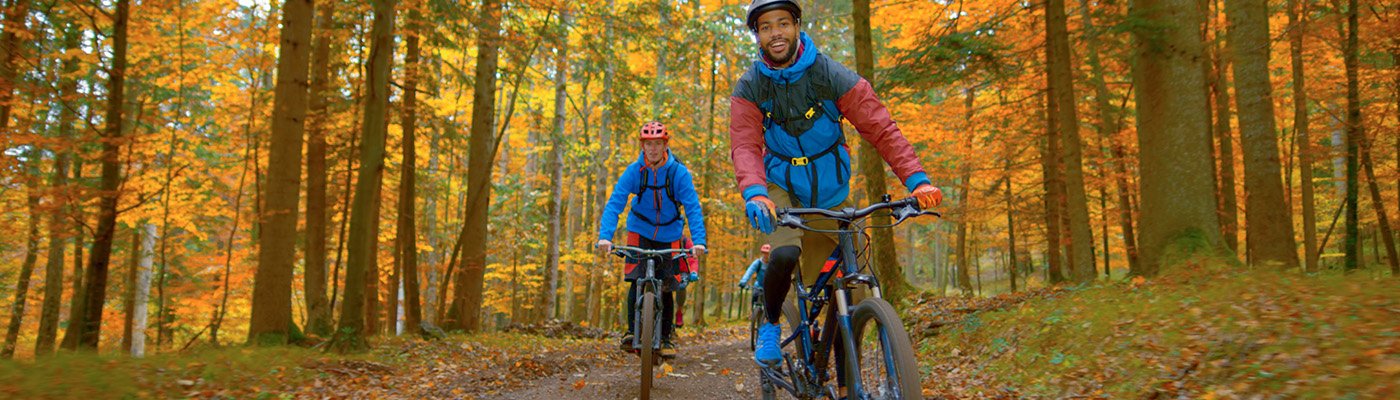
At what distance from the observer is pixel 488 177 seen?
39.7 ft

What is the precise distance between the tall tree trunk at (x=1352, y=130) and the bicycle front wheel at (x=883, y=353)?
1129cm

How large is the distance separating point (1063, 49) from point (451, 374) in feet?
30.7

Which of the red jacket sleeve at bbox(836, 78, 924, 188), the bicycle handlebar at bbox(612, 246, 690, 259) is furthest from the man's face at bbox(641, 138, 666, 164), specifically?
the red jacket sleeve at bbox(836, 78, 924, 188)

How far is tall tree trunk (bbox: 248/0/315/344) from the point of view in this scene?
777 centimetres

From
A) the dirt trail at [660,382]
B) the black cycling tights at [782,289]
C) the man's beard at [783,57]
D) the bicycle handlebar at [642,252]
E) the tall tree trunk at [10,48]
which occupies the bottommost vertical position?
the dirt trail at [660,382]

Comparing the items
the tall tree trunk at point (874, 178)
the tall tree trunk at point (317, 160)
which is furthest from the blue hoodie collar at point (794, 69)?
the tall tree trunk at point (317, 160)

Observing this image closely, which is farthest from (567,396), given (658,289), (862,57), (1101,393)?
(862,57)

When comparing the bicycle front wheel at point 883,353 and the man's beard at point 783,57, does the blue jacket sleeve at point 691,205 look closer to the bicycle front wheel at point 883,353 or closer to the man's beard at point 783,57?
the man's beard at point 783,57

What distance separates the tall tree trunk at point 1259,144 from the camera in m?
8.43

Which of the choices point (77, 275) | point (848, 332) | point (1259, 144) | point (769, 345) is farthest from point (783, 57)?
point (77, 275)

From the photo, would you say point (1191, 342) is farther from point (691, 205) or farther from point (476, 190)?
point (476, 190)

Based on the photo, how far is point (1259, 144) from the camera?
8.45 metres

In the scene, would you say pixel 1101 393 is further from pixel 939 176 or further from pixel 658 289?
pixel 939 176

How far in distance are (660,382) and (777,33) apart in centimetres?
391
